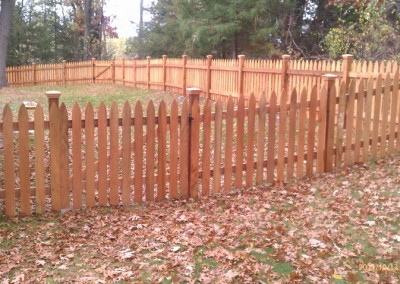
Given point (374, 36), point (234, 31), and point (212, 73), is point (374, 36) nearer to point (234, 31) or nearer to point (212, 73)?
point (212, 73)

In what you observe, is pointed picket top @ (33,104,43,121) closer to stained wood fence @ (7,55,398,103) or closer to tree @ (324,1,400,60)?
stained wood fence @ (7,55,398,103)

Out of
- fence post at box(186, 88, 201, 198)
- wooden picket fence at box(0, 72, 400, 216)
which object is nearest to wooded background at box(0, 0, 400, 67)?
wooden picket fence at box(0, 72, 400, 216)

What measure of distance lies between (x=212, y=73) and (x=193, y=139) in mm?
10556

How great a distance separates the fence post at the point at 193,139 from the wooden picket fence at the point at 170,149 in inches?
0.5

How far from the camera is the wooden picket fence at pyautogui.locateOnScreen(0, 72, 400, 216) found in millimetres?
5398

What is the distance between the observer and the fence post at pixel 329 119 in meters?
6.98

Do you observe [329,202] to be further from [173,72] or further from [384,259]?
[173,72]

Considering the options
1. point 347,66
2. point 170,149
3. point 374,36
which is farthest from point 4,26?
point 170,149

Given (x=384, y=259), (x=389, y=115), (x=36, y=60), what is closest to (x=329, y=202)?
(x=384, y=259)

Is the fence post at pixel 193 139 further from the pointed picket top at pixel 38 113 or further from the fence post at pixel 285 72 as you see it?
the fence post at pixel 285 72

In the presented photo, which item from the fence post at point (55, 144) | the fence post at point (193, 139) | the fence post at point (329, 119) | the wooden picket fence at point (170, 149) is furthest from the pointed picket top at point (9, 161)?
the fence post at point (329, 119)

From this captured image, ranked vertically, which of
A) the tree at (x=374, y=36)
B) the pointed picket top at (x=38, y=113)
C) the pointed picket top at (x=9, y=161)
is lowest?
the pointed picket top at (x=9, y=161)

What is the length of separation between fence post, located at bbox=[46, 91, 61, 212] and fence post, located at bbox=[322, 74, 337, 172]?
13.0 ft

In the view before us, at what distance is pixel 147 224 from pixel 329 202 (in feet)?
7.70
